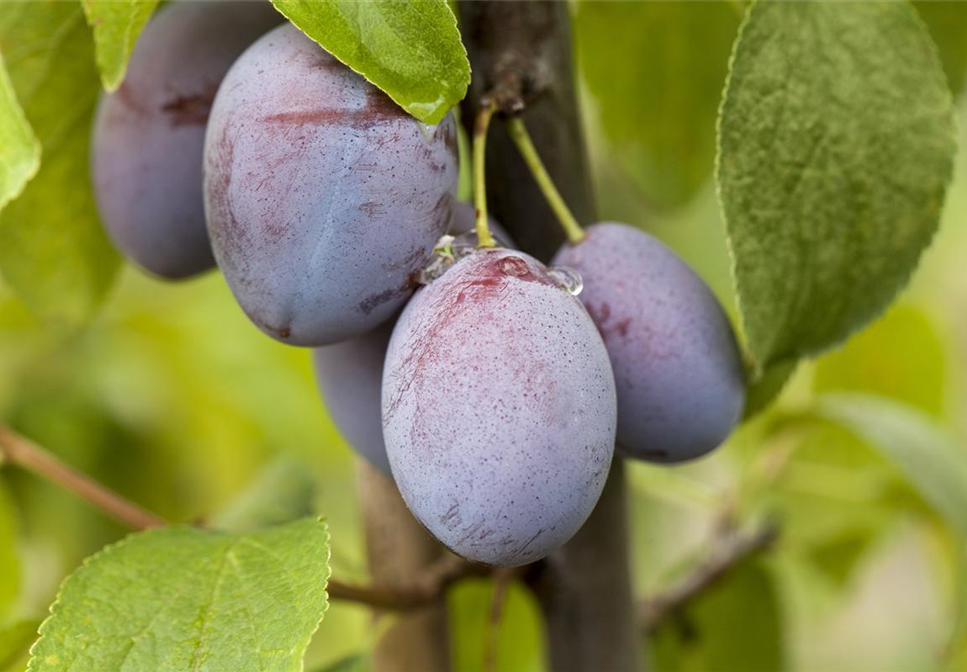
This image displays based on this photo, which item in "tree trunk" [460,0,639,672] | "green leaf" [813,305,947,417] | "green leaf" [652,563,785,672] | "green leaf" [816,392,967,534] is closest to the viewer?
"tree trunk" [460,0,639,672]

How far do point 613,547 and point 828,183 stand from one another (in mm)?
232

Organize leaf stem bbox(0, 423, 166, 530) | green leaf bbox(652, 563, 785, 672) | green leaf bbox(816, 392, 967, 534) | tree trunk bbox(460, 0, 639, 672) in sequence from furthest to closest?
green leaf bbox(652, 563, 785, 672) → green leaf bbox(816, 392, 967, 534) → leaf stem bbox(0, 423, 166, 530) → tree trunk bbox(460, 0, 639, 672)

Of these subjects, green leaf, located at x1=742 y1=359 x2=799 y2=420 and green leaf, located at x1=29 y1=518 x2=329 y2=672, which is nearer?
green leaf, located at x1=29 y1=518 x2=329 y2=672

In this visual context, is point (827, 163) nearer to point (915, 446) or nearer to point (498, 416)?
point (498, 416)

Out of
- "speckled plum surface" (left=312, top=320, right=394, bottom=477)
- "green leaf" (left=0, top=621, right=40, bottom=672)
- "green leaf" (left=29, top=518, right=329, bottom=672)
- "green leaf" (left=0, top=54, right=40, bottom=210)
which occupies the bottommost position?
"green leaf" (left=0, top=621, right=40, bottom=672)

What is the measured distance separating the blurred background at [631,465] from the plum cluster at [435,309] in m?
0.22

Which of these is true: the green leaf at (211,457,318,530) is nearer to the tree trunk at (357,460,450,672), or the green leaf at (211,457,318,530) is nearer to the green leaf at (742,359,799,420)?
the tree trunk at (357,460,450,672)

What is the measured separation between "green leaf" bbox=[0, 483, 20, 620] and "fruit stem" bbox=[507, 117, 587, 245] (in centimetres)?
49

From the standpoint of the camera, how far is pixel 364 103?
0.46 meters

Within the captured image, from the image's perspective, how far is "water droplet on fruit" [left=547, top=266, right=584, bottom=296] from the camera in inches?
19.4

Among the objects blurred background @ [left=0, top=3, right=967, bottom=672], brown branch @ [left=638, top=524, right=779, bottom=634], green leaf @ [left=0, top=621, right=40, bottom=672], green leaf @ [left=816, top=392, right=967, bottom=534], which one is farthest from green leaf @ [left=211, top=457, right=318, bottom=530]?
green leaf @ [left=816, top=392, right=967, bottom=534]

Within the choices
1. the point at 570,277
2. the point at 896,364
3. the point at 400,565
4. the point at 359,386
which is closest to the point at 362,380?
the point at 359,386

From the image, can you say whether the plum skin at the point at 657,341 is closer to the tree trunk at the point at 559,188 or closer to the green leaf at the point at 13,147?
the tree trunk at the point at 559,188

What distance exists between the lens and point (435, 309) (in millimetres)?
447
